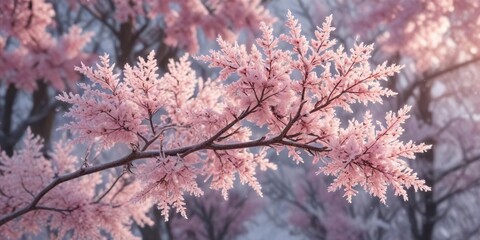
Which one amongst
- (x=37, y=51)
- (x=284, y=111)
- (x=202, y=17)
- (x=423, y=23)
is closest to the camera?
(x=284, y=111)

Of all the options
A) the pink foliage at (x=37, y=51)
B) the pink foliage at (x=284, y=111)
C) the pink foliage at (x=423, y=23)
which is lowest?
the pink foliage at (x=284, y=111)

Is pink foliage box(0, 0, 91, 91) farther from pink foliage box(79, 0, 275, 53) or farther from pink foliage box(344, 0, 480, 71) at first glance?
pink foliage box(344, 0, 480, 71)

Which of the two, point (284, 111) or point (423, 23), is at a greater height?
point (423, 23)

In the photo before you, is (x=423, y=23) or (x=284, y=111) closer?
(x=284, y=111)

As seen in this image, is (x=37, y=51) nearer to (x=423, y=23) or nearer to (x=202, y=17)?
(x=202, y=17)

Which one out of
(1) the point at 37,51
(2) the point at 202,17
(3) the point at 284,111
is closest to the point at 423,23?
(2) the point at 202,17

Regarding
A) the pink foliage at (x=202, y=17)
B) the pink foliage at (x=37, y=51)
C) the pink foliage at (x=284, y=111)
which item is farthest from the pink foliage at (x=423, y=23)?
the pink foliage at (x=284, y=111)

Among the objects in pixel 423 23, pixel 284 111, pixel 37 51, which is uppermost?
pixel 37 51

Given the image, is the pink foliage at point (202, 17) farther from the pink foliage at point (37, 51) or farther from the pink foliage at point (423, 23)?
the pink foliage at point (423, 23)

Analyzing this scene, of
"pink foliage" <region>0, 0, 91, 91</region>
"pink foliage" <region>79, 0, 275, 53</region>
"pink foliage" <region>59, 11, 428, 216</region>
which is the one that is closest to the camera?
"pink foliage" <region>59, 11, 428, 216</region>

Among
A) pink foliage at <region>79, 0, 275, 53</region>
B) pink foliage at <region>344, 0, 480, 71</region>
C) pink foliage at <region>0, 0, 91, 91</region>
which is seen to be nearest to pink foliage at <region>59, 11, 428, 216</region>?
pink foliage at <region>0, 0, 91, 91</region>

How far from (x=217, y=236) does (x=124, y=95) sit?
53.8 feet

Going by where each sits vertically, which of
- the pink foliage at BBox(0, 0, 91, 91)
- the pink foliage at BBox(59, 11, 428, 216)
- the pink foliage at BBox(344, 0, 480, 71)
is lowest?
the pink foliage at BBox(59, 11, 428, 216)

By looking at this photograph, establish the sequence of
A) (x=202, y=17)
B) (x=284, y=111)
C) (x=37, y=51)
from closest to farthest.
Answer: (x=284, y=111), (x=37, y=51), (x=202, y=17)
